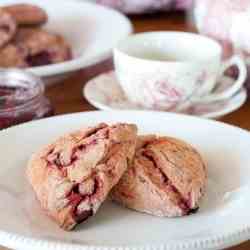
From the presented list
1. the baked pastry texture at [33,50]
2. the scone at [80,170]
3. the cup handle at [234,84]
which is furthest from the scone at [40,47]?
the scone at [80,170]

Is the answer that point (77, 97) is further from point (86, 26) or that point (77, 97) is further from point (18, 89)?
point (86, 26)

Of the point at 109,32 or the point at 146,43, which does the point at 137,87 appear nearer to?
the point at 146,43

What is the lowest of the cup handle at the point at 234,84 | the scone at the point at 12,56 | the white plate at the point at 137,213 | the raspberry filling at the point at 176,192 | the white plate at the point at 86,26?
the white plate at the point at 86,26

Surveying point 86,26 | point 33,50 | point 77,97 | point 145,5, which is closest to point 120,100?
point 77,97

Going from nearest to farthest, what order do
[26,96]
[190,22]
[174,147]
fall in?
[174,147] < [26,96] < [190,22]

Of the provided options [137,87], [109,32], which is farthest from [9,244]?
[109,32]

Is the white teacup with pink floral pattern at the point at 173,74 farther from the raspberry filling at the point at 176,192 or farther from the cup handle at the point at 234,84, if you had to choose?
the raspberry filling at the point at 176,192
